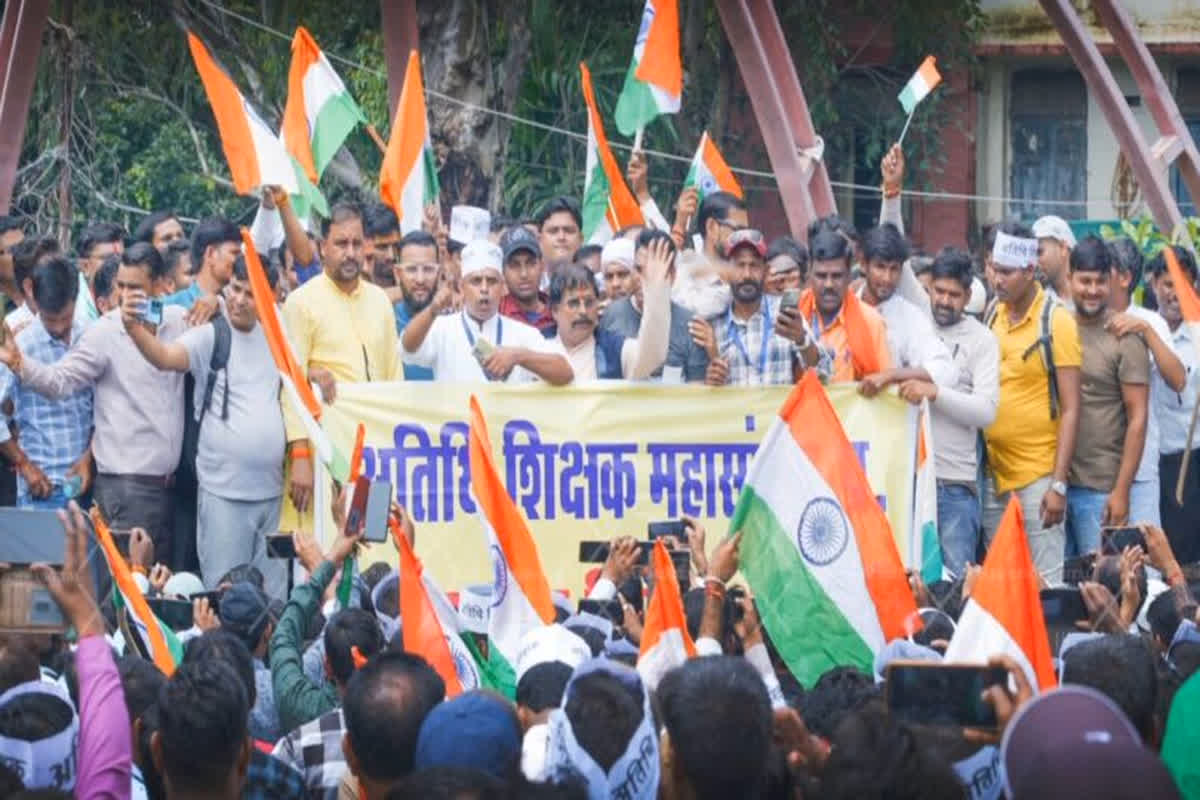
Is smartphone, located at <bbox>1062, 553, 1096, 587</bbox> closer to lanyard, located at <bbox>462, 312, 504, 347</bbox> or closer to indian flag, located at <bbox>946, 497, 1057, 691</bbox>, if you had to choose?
indian flag, located at <bbox>946, 497, 1057, 691</bbox>

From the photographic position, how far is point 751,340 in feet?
29.4

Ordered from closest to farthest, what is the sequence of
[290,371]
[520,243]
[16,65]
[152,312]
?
[290,371] < [152,312] < [520,243] < [16,65]

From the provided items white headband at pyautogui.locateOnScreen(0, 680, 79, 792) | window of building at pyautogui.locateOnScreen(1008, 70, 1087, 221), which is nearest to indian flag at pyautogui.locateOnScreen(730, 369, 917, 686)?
white headband at pyautogui.locateOnScreen(0, 680, 79, 792)

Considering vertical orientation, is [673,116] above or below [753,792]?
above

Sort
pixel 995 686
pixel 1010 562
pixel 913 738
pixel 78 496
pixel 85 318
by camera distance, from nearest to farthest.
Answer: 1. pixel 913 738
2. pixel 995 686
3. pixel 1010 562
4. pixel 78 496
5. pixel 85 318

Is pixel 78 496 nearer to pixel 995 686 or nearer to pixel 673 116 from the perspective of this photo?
pixel 995 686

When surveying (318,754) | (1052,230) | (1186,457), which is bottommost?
(318,754)

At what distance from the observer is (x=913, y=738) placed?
4.01 meters

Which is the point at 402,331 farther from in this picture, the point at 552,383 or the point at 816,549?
the point at 816,549

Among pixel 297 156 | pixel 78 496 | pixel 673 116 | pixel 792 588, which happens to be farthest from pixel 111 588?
pixel 673 116

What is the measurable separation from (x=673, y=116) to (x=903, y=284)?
32.8 feet

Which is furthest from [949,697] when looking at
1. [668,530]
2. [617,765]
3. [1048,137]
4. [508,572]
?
[1048,137]

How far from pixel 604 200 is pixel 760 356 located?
2.63 m

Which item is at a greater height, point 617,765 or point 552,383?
point 552,383
